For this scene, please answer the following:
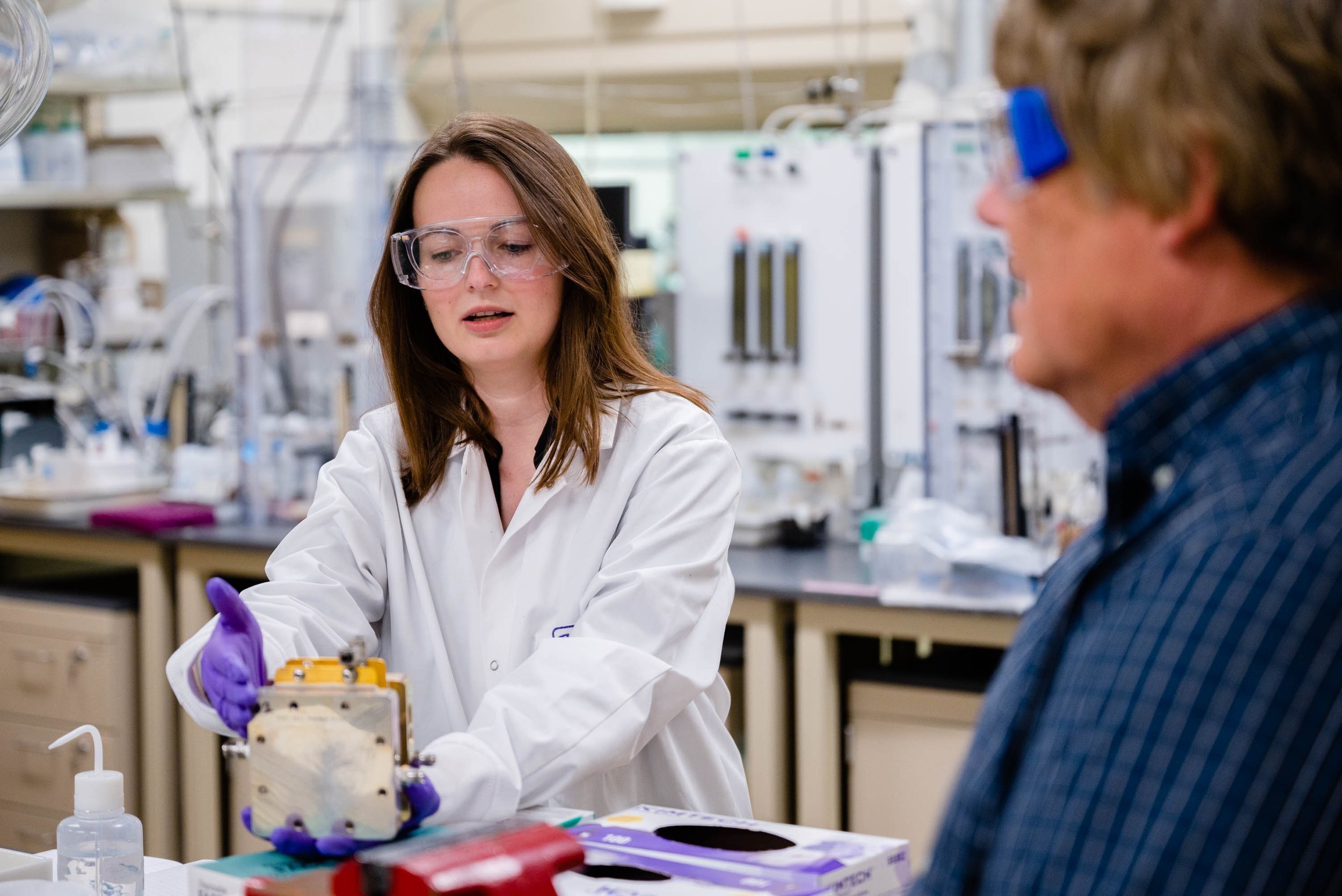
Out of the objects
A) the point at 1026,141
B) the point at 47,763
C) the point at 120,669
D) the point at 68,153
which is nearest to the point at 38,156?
the point at 68,153

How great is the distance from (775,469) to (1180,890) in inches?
110

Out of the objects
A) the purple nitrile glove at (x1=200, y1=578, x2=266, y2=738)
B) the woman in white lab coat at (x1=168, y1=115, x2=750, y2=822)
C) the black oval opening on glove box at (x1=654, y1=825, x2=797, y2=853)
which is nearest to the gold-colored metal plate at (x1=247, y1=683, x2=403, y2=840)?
the purple nitrile glove at (x1=200, y1=578, x2=266, y2=738)

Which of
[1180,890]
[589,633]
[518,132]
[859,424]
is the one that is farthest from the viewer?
[859,424]

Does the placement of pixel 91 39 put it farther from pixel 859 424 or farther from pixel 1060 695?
pixel 1060 695

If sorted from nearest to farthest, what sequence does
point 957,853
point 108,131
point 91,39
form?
1. point 957,853
2. point 91,39
3. point 108,131

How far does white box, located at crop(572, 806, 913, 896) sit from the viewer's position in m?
0.99

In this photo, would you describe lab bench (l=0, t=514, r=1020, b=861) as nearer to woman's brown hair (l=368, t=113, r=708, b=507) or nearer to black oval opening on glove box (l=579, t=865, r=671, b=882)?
woman's brown hair (l=368, t=113, r=708, b=507)

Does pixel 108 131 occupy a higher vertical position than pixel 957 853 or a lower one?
higher

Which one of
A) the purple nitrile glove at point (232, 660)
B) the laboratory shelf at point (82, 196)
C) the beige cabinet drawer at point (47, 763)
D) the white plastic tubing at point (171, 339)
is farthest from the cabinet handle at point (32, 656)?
the purple nitrile glove at point (232, 660)

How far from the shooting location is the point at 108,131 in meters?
4.66

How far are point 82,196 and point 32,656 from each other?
5.17ft

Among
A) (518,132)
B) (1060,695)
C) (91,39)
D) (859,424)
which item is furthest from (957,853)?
(91,39)

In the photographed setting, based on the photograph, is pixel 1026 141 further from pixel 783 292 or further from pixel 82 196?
pixel 82 196

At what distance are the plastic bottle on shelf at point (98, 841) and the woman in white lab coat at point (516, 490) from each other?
23cm
